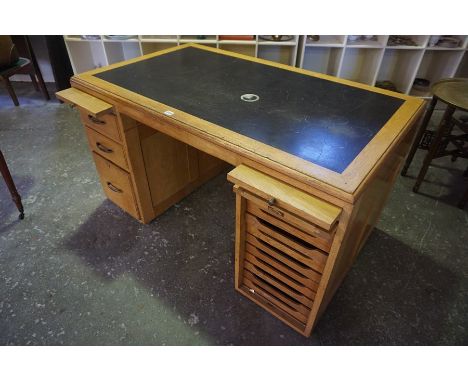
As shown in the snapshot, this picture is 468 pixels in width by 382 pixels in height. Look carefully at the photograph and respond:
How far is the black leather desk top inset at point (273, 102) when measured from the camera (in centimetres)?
113

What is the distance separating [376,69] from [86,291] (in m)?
3.01

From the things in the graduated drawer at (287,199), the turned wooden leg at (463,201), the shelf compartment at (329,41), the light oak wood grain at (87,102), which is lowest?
the turned wooden leg at (463,201)

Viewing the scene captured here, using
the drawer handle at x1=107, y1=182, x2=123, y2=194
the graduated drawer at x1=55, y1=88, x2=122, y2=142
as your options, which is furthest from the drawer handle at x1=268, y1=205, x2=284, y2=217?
the drawer handle at x1=107, y1=182, x2=123, y2=194

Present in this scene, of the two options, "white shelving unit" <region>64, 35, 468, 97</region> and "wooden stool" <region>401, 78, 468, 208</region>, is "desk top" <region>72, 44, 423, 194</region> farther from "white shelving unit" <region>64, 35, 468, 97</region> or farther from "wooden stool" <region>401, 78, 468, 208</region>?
"white shelving unit" <region>64, 35, 468, 97</region>

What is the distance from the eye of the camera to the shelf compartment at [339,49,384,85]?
306 cm

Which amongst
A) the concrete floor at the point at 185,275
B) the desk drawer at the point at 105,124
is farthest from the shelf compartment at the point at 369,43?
the desk drawer at the point at 105,124

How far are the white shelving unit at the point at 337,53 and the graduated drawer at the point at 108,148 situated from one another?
1.60 m

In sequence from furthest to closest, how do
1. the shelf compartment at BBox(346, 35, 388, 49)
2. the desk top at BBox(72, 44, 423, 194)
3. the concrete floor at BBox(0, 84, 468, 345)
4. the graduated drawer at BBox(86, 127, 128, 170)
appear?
the shelf compartment at BBox(346, 35, 388, 49)
the graduated drawer at BBox(86, 127, 128, 170)
the concrete floor at BBox(0, 84, 468, 345)
the desk top at BBox(72, 44, 423, 194)

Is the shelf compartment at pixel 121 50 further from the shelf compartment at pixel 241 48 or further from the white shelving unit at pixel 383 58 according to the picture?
the white shelving unit at pixel 383 58

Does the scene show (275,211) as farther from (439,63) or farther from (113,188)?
(439,63)

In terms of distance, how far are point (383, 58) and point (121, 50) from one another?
2.68m

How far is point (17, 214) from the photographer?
78.0 inches

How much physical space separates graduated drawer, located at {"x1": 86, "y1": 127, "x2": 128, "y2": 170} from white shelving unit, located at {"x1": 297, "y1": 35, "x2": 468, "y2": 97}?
2.07m

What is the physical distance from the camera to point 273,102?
1393 millimetres
